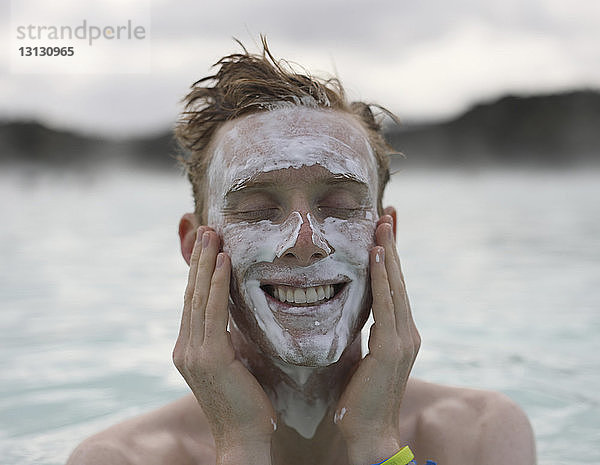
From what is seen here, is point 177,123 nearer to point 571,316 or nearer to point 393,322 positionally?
point 393,322

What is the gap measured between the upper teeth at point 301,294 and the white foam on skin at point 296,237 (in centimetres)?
3

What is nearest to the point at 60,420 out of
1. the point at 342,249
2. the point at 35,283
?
the point at 342,249

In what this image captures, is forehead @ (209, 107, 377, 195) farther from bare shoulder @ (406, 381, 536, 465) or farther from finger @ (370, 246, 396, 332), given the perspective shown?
bare shoulder @ (406, 381, 536, 465)

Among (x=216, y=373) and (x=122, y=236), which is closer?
(x=216, y=373)

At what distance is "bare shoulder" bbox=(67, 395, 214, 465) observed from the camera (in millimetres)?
2135

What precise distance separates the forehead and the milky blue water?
6.74 ft

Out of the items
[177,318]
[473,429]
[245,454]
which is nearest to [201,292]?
[245,454]

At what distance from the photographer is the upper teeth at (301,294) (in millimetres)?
2098

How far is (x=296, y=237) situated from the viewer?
6.71ft

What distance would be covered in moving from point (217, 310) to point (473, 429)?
3.08 feet

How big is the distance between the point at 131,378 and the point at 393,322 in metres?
3.05

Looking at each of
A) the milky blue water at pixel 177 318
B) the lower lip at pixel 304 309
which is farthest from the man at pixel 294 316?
the milky blue water at pixel 177 318

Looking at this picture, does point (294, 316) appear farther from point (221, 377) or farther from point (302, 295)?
point (221, 377)

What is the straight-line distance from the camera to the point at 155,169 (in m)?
22.0
